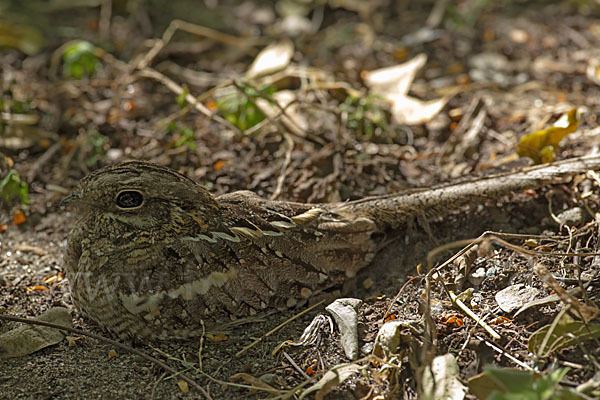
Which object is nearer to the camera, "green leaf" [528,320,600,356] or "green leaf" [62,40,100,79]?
"green leaf" [528,320,600,356]

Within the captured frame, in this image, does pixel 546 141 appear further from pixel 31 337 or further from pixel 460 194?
pixel 31 337

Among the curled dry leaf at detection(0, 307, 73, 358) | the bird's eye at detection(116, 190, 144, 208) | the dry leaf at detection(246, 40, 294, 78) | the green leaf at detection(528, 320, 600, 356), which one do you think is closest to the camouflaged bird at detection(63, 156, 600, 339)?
the bird's eye at detection(116, 190, 144, 208)

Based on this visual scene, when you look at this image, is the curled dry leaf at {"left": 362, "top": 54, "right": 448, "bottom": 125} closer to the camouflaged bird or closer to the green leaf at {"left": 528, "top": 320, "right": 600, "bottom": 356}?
the camouflaged bird

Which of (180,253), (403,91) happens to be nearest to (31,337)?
(180,253)

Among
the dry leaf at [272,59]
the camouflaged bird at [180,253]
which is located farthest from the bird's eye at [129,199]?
the dry leaf at [272,59]

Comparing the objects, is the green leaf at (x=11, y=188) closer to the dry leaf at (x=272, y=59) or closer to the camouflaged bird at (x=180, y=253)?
the camouflaged bird at (x=180, y=253)

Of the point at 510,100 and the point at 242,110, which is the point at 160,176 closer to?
the point at 242,110
